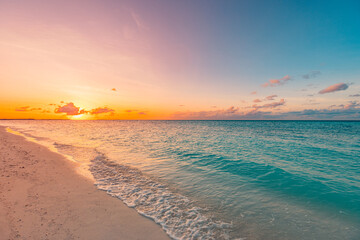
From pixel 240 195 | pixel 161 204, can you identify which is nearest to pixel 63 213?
pixel 161 204

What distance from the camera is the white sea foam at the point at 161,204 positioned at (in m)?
6.06

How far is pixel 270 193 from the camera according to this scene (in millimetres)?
9695

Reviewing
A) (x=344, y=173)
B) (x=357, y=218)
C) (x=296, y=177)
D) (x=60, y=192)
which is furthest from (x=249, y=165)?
(x=60, y=192)

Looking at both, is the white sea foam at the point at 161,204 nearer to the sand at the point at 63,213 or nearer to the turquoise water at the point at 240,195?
the turquoise water at the point at 240,195

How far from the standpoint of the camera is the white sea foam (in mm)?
6059

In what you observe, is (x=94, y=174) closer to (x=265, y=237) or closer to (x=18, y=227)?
(x=18, y=227)

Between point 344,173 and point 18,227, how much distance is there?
804 inches

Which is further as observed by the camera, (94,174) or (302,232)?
(94,174)

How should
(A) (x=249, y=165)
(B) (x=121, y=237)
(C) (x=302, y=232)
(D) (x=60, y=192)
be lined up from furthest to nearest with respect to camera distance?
(A) (x=249, y=165)
(D) (x=60, y=192)
(C) (x=302, y=232)
(B) (x=121, y=237)

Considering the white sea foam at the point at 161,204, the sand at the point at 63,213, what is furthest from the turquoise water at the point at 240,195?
the sand at the point at 63,213

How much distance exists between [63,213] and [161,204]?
403 cm

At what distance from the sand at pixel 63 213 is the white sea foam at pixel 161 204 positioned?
43cm

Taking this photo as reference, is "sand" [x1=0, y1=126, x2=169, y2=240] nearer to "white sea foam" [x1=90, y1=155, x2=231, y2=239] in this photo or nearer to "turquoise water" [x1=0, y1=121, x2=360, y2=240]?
"white sea foam" [x1=90, y1=155, x2=231, y2=239]

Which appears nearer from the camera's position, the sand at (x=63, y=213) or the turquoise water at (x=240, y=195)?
the sand at (x=63, y=213)
